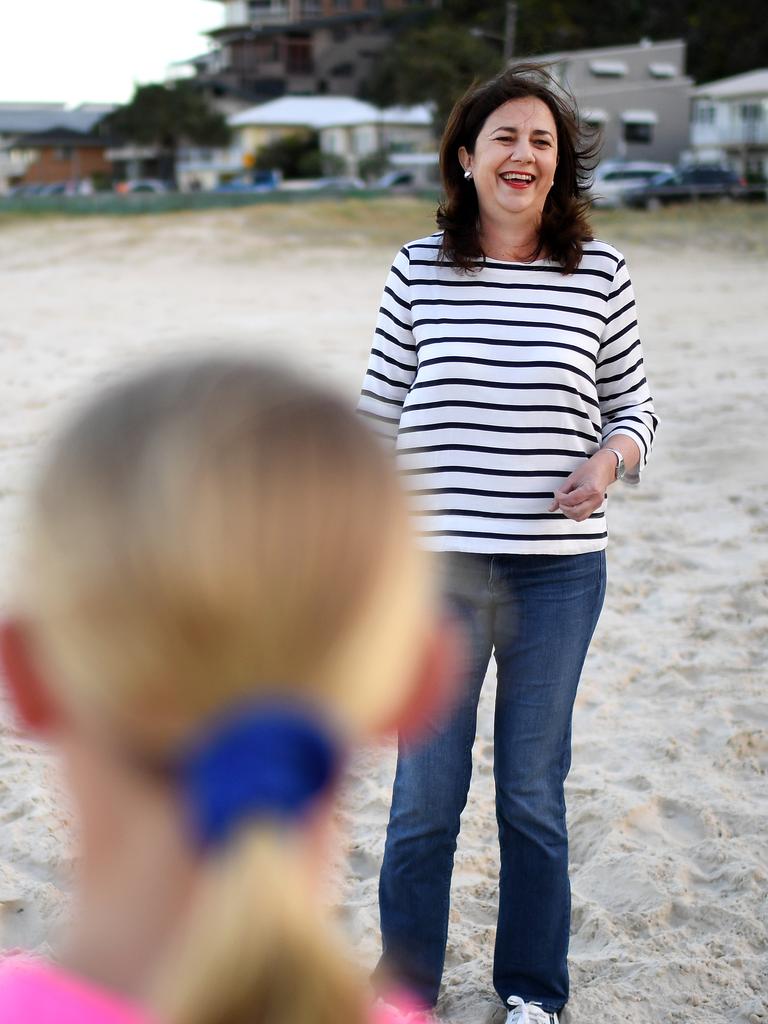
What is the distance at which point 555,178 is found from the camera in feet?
7.64

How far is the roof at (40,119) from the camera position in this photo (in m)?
69.0

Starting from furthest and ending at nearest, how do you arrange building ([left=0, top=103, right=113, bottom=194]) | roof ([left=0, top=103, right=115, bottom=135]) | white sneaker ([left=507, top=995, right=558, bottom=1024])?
roof ([left=0, top=103, right=115, bottom=135])
building ([left=0, top=103, right=113, bottom=194])
white sneaker ([left=507, top=995, right=558, bottom=1024])

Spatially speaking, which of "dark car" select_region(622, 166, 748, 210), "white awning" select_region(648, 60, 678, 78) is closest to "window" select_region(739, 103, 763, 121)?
"white awning" select_region(648, 60, 678, 78)

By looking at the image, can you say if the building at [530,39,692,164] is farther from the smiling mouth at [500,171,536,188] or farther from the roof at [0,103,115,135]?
the smiling mouth at [500,171,536,188]

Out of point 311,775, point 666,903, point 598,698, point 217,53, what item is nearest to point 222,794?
point 311,775

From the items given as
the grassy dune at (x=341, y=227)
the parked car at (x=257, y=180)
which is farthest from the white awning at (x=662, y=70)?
the grassy dune at (x=341, y=227)

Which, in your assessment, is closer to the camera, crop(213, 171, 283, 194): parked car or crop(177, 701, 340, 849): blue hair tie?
crop(177, 701, 340, 849): blue hair tie

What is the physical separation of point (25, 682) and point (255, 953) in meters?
0.24

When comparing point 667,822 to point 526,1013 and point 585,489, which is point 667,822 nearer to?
point 526,1013

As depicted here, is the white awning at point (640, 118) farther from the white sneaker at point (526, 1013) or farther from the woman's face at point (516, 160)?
the white sneaker at point (526, 1013)

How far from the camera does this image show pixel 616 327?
2.24 m

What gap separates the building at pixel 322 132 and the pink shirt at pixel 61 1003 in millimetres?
52971

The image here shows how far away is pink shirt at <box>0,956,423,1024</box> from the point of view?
73 cm

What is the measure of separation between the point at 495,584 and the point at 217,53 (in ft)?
285
